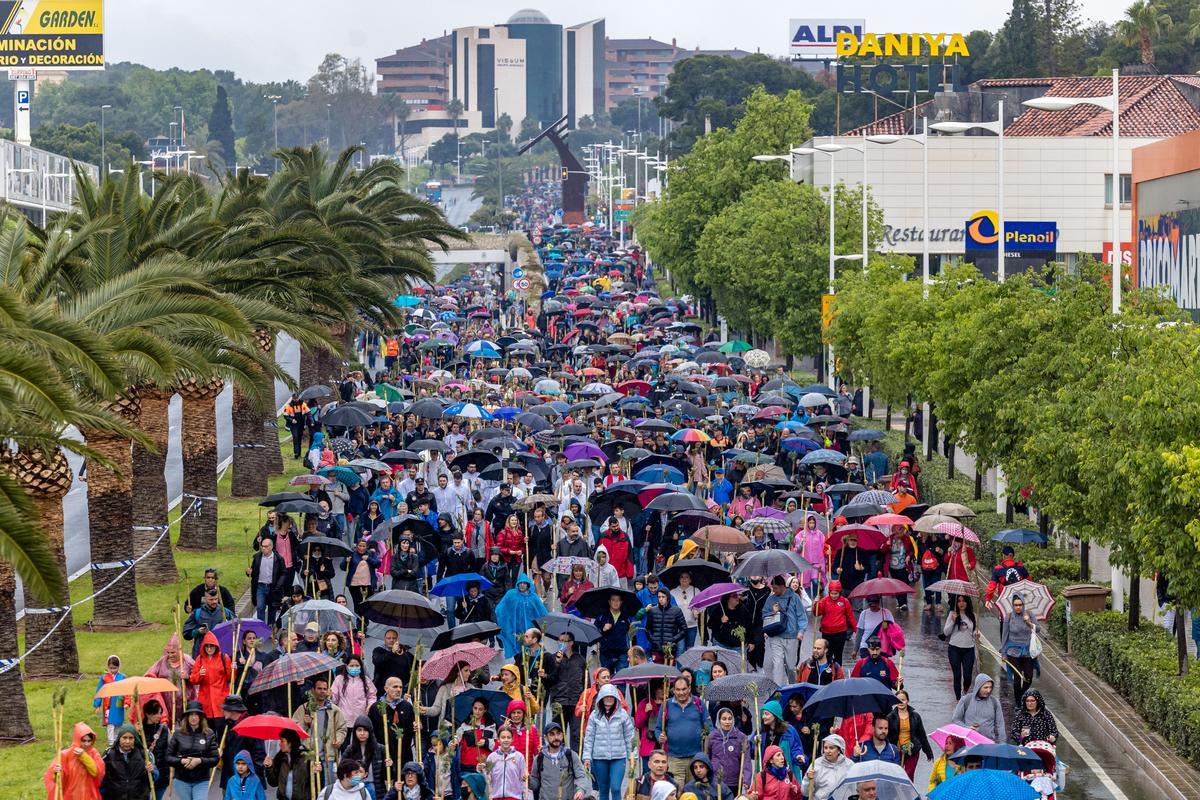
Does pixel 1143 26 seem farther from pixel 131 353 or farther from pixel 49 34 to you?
pixel 131 353

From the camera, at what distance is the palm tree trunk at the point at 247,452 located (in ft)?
117

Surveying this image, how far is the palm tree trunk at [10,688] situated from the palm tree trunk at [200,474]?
9709 mm

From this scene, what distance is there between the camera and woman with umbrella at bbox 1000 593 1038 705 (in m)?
20.1

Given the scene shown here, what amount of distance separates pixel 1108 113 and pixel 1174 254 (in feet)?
128

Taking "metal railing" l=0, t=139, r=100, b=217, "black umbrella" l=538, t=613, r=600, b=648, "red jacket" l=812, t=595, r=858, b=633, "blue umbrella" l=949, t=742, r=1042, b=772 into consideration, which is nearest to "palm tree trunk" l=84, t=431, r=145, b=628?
"black umbrella" l=538, t=613, r=600, b=648

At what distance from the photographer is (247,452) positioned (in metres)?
35.6

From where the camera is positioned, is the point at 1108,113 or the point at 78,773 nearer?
the point at 78,773

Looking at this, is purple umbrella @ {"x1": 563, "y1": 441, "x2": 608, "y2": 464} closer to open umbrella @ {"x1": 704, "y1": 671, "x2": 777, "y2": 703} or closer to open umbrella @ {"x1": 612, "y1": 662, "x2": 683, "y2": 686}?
open umbrella @ {"x1": 612, "y1": 662, "x2": 683, "y2": 686}

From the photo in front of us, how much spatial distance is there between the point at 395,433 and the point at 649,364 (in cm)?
1658

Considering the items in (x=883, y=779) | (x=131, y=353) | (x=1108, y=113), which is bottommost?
(x=883, y=779)

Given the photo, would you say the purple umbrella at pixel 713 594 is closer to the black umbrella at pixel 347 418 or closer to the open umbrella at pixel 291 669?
the open umbrella at pixel 291 669

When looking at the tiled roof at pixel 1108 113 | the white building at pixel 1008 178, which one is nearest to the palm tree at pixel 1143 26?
the tiled roof at pixel 1108 113

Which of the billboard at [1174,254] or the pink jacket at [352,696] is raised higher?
the billboard at [1174,254]

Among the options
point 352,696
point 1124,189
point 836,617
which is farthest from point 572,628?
point 1124,189
